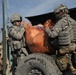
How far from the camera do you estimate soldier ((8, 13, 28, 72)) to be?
670 cm

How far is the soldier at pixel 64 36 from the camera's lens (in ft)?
19.3

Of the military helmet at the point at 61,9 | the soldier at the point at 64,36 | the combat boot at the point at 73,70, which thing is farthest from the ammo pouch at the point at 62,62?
the military helmet at the point at 61,9

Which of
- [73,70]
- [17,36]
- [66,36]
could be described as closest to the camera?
[73,70]

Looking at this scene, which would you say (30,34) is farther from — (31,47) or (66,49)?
(66,49)

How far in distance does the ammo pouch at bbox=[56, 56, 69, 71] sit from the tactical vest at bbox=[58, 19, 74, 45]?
0.29 m

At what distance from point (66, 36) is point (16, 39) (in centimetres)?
128

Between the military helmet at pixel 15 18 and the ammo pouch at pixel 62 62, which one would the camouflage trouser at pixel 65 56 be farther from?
the military helmet at pixel 15 18

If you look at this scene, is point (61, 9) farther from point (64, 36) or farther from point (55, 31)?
point (64, 36)

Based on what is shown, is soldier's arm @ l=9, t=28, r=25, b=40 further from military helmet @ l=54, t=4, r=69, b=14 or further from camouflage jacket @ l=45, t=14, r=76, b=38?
military helmet @ l=54, t=4, r=69, b=14

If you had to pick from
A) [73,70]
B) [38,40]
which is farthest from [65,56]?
[38,40]

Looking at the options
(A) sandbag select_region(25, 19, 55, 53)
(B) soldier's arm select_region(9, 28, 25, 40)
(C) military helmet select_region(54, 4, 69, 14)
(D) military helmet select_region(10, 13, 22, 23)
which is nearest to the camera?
(C) military helmet select_region(54, 4, 69, 14)

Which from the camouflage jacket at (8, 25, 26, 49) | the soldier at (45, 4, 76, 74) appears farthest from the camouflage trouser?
the camouflage jacket at (8, 25, 26, 49)

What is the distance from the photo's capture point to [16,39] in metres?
6.73

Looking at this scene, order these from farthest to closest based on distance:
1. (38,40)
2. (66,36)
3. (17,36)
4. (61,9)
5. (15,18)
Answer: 1. (15,18)
2. (17,36)
3. (38,40)
4. (61,9)
5. (66,36)
